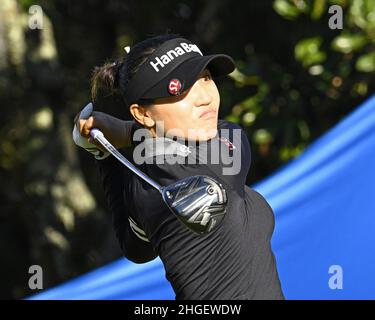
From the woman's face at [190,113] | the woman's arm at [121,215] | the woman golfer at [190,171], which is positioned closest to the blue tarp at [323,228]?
the woman's arm at [121,215]

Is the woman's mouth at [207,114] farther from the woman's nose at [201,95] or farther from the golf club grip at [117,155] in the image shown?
the golf club grip at [117,155]

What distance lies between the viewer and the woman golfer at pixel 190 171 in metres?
Result: 2.27

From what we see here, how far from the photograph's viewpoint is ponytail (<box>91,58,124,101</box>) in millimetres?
2473

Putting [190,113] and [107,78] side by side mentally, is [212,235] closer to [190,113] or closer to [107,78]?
[190,113]

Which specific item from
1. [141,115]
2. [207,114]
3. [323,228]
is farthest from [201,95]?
[323,228]

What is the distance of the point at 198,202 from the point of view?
2166 mm

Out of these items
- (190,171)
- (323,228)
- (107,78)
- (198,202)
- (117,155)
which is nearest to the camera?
(198,202)

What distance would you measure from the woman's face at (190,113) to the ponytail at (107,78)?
0.19m

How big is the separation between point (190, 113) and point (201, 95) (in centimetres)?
5

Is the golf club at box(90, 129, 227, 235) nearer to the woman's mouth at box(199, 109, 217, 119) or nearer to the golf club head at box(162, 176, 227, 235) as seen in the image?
the golf club head at box(162, 176, 227, 235)

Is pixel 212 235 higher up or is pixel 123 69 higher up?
pixel 123 69

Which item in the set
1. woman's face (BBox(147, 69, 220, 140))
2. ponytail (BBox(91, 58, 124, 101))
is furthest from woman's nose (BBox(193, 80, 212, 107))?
ponytail (BBox(91, 58, 124, 101))

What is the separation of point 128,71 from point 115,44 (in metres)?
4.19

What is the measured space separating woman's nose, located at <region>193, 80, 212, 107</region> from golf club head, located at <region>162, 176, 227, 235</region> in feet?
0.60
